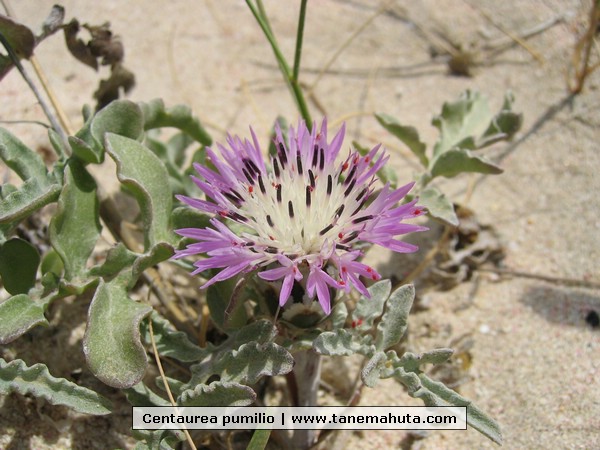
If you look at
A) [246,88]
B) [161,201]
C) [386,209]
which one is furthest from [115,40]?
[386,209]

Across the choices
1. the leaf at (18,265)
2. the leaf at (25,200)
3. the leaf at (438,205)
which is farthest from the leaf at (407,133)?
the leaf at (18,265)

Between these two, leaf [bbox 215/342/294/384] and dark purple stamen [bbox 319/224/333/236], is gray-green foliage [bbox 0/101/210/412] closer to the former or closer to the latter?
leaf [bbox 215/342/294/384]

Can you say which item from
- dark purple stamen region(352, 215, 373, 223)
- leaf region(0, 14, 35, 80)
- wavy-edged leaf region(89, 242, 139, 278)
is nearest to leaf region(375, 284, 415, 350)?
dark purple stamen region(352, 215, 373, 223)

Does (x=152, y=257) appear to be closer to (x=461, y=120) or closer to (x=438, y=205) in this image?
(x=438, y=205)

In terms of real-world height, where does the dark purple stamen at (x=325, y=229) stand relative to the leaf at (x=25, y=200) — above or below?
below

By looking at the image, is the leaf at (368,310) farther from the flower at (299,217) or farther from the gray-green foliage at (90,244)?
the gray-green foliage at (90,244)

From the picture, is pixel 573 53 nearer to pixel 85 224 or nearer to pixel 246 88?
pixel 246 88
